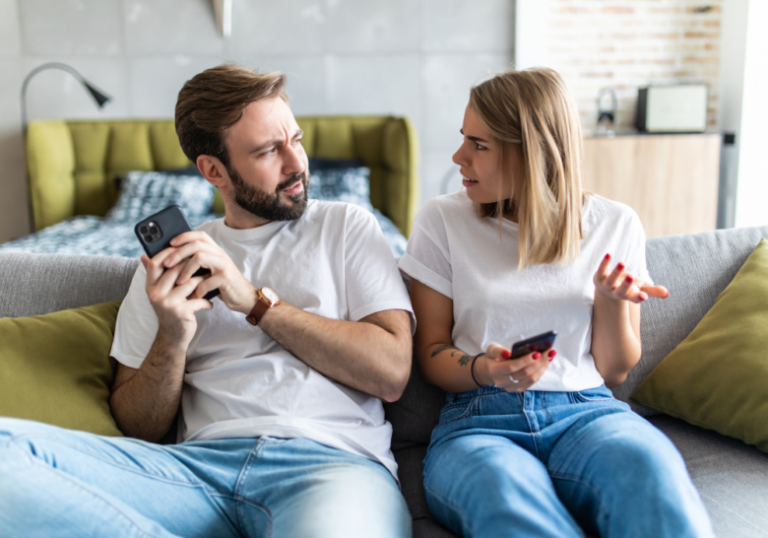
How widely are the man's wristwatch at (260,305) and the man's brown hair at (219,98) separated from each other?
1.12 ft

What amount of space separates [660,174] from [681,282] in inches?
91.7

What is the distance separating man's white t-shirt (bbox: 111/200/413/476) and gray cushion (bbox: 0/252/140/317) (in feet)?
0.58

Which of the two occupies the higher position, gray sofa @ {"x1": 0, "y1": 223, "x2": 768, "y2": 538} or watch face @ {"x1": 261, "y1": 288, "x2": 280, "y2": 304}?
watch face @ {"x1": 261, "y1": 288, "x2": 280, "y2": 304}

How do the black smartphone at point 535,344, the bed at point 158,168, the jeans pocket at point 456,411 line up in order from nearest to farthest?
the black smartphone at point 535,344, the jeans pocket at point 456,411, the bed at point 158,168

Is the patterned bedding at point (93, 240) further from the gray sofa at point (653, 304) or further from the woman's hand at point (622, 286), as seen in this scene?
the woman's hand at point (622, 286)

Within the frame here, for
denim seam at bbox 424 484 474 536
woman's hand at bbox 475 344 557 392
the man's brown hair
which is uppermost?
the man's brown hair

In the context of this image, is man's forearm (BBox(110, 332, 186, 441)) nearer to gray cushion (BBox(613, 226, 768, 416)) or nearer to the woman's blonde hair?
the woman's blonde hair

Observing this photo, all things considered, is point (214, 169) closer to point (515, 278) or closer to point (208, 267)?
point (208, 267)

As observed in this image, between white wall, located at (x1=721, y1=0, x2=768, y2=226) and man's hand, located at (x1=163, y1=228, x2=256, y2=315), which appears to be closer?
man's hand, located at (x1=163, y1=228, x2=256, y2=315)

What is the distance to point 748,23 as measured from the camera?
11.4 feet

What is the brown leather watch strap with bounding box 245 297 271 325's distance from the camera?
1.09 m

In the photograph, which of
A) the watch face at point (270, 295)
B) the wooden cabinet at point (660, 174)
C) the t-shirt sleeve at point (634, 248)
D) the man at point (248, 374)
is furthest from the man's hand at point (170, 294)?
the wooden cabinet at point (660, 174)

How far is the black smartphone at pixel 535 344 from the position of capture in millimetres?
929

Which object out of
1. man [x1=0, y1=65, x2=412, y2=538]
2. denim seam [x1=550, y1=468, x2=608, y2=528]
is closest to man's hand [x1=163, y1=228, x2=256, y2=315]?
man [x1=0, y1=65, x2=412, y2=538]
